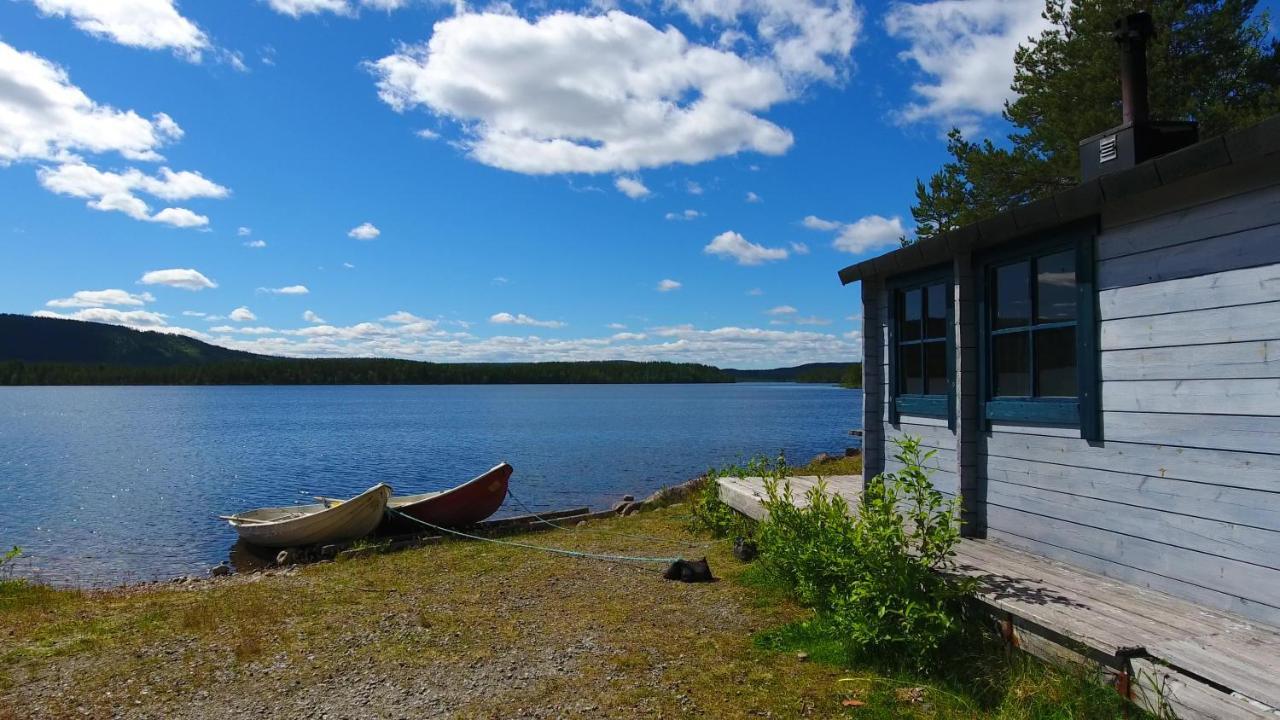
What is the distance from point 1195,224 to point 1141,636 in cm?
275

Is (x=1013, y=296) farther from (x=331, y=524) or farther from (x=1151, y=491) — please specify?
(x=331, y=524)

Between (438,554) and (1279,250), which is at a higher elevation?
(1279,250)

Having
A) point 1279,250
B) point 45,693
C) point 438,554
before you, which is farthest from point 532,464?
point 1279,250

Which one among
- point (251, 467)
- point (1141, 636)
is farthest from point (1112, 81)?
point (251, 467)

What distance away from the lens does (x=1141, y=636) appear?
14.4 feet

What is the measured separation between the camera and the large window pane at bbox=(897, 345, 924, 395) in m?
8.20

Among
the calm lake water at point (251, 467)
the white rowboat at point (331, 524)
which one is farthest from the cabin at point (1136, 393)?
the calm lake water at point (251, 467)

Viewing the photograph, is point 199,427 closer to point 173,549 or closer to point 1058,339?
point 173,549

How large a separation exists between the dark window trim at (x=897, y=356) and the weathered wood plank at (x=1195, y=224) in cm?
189

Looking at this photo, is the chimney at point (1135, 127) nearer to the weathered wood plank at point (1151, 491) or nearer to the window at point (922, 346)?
the window at point (922, 346)

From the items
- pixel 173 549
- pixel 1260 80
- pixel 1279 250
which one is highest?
pixel 1260 80

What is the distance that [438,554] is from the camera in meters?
12.4

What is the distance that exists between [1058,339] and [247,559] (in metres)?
15.9

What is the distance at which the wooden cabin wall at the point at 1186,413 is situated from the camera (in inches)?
178
